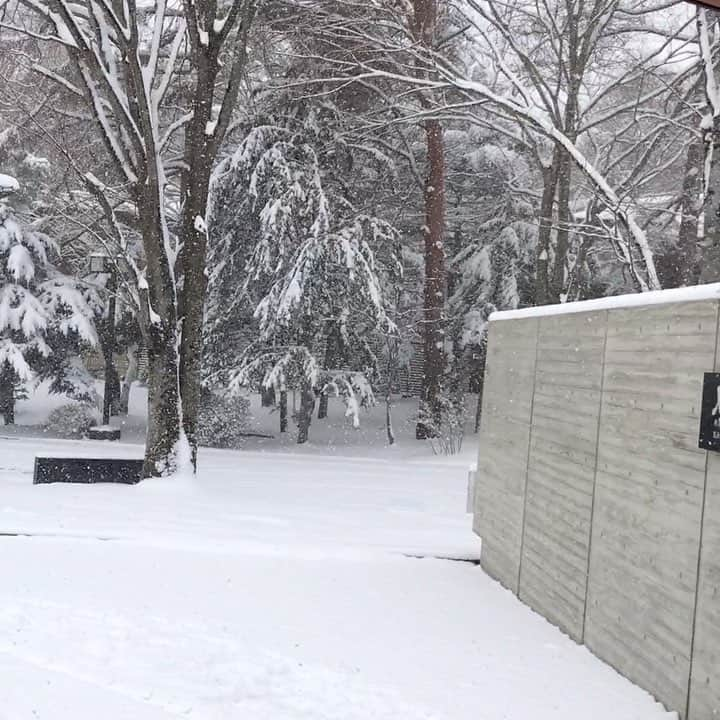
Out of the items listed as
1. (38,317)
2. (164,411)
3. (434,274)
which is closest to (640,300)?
(164,411)

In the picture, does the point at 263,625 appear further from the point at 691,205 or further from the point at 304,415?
the point at 304,415

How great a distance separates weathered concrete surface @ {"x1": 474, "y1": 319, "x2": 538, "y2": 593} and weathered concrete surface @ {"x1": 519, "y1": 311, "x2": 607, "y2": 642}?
7.5 inches

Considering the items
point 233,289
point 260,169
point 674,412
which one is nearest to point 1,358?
point 233,289

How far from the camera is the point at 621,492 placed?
481 cm

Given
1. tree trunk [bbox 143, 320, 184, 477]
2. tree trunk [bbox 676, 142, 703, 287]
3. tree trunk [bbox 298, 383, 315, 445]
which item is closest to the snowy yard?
tree trunk [bbox 143, 320, 184, 477]

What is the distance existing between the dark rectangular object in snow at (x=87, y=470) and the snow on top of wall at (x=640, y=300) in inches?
263

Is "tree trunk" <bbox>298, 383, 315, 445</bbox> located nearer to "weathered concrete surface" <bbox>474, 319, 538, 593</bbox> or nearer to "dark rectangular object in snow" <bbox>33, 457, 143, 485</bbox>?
"dark rectangular object in snow" <bbox>33, 457, 143, 485</bbox>

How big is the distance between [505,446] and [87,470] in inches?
252

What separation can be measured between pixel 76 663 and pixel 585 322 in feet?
10.9

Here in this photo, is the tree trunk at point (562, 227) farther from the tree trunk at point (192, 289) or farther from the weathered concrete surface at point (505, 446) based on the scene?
the weathered concrete surface at point (505, 446)

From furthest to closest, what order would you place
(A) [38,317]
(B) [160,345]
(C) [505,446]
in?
1. (A) [38,317]
2. (B) [160,345]
3. (C) [505,446]

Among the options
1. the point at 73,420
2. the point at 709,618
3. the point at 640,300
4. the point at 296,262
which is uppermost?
the point at 296,262

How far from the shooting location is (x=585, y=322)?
5.47 metres

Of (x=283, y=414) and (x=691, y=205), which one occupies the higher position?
(x=691, y=205)
